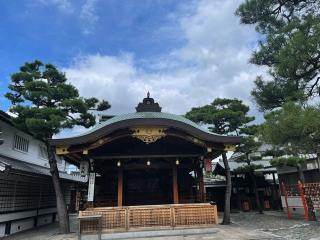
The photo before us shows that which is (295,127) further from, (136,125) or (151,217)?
(151,217)

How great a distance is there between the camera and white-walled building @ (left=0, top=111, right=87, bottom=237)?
13562 millimetres

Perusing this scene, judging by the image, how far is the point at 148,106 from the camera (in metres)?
14.1

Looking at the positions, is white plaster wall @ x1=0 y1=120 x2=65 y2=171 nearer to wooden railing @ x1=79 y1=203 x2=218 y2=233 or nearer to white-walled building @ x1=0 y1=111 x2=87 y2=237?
white-walled building @ x1=0 y1=111 x2=87 y2=237

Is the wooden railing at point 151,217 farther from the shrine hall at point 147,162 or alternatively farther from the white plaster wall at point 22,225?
the white plaster wall at point 22,225

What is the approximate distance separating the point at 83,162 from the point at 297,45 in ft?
32.3

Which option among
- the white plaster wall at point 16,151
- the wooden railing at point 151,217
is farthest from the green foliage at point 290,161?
the white plaster wall at point 16,151

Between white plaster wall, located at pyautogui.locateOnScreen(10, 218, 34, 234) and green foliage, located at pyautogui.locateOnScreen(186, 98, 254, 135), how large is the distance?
11540 millimetres

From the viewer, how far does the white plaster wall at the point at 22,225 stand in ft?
47.5

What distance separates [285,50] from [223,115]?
7.61 metres

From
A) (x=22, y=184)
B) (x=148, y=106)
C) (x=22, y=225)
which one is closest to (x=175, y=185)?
(x=148, y=106)

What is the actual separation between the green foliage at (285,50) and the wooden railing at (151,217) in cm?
585

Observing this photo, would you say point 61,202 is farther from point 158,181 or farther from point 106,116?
point 106,116

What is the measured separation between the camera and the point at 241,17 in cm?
1480

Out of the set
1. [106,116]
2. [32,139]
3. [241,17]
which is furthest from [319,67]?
[32,139]
